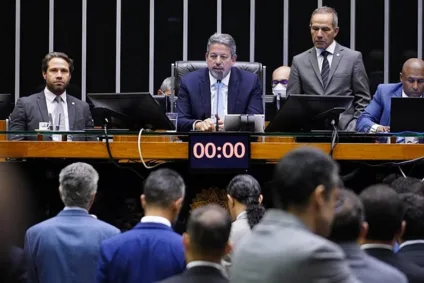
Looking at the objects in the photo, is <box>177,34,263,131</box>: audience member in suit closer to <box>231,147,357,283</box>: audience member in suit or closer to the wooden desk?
the wooden desk

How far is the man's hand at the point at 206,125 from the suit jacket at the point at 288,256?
171 inches

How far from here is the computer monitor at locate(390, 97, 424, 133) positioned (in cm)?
765

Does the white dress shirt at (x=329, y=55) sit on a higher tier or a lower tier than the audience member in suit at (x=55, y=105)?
higher

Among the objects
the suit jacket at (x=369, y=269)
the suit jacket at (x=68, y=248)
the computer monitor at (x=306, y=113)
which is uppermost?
the computer monitor at (x=306, y=113)

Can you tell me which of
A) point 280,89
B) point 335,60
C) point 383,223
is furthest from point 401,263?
point 280,89

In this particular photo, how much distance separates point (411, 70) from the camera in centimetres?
909

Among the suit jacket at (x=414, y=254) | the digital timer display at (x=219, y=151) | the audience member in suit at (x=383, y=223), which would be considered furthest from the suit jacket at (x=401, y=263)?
the digital timer display at (x=219, y=151)

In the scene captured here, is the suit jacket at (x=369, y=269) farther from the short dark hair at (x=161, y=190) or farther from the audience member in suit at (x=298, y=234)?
the short dark hair at (x=161, y=190)

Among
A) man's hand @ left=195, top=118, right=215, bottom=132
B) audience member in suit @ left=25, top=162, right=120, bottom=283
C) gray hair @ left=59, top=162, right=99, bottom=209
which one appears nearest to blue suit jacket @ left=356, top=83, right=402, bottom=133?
man's hand @ left=195, top=118, right=215, bottom=132

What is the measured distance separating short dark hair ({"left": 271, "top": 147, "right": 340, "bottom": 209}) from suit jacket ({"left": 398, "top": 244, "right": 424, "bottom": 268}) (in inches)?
53.5

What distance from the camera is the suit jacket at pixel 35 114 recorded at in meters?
9.20

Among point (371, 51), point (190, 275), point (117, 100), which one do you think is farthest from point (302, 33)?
point (190, 275)

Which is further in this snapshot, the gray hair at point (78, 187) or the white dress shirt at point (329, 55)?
the white dress shirt at point (329, 55)

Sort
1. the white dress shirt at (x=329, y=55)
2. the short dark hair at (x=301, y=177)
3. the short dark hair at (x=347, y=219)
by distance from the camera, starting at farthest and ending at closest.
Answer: the white dress shirt at (x=329, y=55) < the short dark hair at (x=347, y=219) < the short dark hair at (x=301, y=177)
